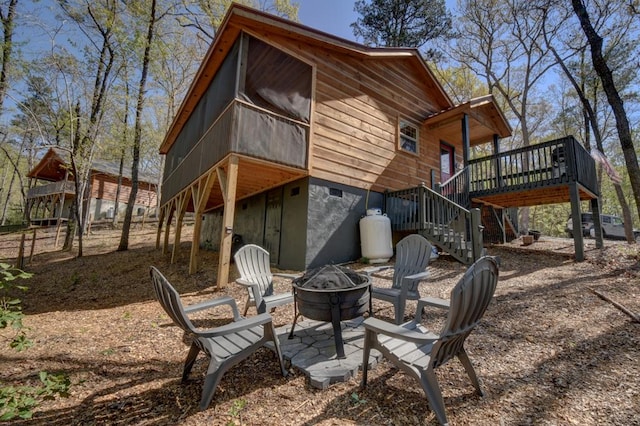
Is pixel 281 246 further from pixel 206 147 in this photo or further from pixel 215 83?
pixel 215 83

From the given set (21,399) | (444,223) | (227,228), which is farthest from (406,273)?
(21,399)

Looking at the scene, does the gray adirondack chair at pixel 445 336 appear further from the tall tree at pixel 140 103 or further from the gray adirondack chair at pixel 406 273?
the tall tree at pixel 140 103

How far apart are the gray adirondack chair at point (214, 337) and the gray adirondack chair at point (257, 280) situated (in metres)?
1.02

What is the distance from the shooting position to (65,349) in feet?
10.2

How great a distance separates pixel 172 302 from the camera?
82.4 inches

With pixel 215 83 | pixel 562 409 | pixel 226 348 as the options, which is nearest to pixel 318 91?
pixel 215 83

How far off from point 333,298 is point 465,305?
114cm

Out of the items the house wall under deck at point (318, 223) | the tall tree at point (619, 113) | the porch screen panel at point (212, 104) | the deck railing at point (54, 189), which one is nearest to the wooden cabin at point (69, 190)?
the deck railing at point (54, 189)

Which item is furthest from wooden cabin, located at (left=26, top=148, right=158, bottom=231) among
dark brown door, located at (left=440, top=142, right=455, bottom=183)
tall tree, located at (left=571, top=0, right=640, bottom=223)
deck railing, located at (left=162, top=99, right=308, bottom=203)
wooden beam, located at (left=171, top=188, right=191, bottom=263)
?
tall tree, located at (left=571, top=0, right=640, bottom=223)

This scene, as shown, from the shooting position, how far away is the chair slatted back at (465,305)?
1.81 m

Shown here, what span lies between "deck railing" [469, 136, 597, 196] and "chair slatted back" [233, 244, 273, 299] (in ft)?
24.5

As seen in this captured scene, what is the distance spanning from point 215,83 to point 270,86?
8.00ft

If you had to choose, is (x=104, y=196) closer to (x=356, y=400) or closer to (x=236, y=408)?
(x=236, y=408)

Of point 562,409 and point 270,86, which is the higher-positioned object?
point 270,86
